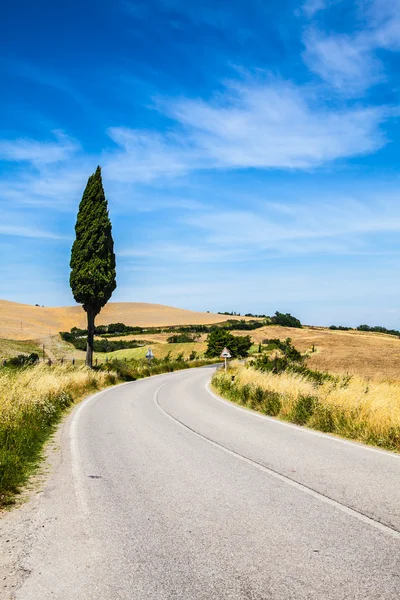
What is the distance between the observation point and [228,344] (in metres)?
69.1

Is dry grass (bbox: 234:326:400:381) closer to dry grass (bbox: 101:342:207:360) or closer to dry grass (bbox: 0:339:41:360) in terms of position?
dry grass (bbox: 101:342:207:360)

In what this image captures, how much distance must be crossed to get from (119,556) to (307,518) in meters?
2.17

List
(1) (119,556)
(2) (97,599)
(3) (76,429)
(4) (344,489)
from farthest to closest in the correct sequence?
(3) (76,429)
(4) (344,489)
(1) (119,556)
(2) (97,599)

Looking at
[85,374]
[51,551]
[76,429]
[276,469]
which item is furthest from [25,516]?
[85,374]

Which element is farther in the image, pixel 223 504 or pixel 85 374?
pixel 85 374

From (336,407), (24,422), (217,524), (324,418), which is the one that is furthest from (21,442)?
(336,407)

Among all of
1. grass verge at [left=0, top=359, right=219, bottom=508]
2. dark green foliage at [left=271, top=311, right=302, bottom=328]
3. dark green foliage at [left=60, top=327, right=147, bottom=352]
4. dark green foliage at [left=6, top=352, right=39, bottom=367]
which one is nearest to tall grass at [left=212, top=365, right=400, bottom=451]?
grass verge at [left=0, top=359, right=219, bottom=508]

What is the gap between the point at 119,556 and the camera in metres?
4.56

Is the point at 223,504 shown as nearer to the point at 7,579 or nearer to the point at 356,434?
the point at 7,579

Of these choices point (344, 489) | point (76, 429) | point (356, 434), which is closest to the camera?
point (344, 489)

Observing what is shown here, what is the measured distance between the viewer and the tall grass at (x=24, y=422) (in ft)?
23.7

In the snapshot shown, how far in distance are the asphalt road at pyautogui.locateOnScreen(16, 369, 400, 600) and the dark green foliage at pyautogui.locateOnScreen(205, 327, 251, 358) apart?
2257 inches

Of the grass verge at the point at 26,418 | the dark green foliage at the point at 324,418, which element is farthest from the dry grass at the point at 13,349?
the dark green foliage at the point at 324,418

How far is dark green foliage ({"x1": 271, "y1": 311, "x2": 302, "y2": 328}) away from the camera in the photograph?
99887mm
